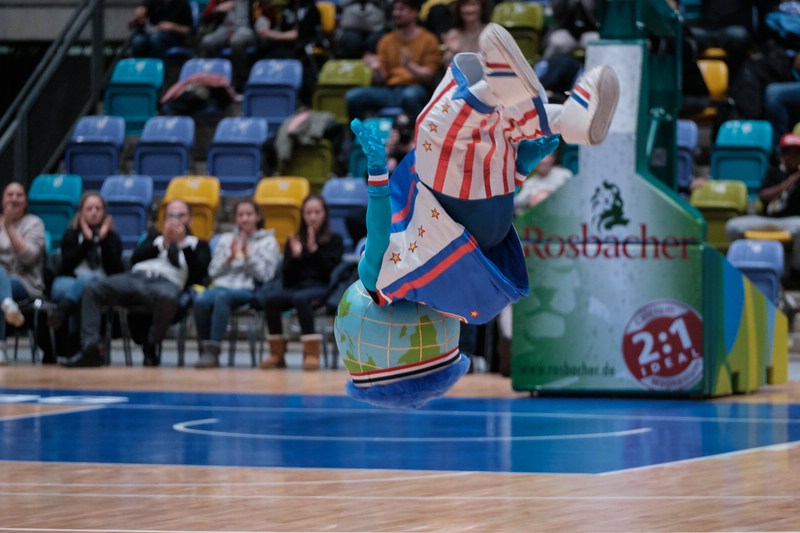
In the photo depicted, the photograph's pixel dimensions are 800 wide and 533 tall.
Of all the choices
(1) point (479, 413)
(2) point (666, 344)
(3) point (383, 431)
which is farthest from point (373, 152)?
(2) point (666, 344)

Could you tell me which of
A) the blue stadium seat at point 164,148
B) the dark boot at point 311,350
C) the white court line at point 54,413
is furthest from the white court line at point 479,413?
the blue stadium seat at point 164,148

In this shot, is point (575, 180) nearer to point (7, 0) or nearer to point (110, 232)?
point (110, 232)

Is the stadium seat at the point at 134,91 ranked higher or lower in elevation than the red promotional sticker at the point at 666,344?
higher

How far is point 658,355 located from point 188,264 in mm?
4478

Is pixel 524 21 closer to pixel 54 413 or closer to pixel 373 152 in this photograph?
pixel 54 413

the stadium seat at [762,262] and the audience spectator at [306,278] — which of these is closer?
the stadium seat at [762,262]

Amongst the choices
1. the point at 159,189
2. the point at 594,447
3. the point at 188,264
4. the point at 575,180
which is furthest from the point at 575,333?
the point at 159,189

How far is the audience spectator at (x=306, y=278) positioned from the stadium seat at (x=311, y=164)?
6.94 ft

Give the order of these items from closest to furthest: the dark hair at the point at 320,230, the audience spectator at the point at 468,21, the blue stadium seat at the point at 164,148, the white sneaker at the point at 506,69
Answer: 1. the white sneaker at the point at 506,69
2. the dark hair at the point at 320,230
3. the audience spectator at the point at 468,21
4. the blue stadium seat at the point at 164,148

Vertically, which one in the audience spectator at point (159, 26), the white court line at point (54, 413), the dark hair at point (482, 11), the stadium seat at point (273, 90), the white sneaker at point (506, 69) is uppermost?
the audience spectator at point (159, 26)

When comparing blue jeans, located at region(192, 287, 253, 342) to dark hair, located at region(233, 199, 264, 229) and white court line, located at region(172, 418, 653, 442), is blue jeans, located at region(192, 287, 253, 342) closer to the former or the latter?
dark hair, located at region(233, 199, 264, 229)

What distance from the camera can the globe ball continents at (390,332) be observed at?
368 cm

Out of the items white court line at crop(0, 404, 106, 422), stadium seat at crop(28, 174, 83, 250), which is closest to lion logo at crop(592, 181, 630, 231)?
white court line at crop(0, 404, 106, 422)

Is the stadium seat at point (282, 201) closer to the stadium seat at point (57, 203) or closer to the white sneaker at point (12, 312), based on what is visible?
the stadium seat at point (57, 203)
